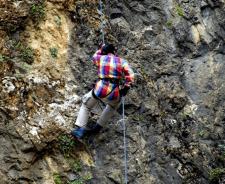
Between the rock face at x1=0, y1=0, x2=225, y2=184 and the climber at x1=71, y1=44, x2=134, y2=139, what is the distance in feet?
1.10

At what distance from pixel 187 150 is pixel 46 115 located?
3.64 m

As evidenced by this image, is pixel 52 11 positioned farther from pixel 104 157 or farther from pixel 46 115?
pixel 104 157

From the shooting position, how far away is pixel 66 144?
9430 mm

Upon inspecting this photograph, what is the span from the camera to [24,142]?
358 inches

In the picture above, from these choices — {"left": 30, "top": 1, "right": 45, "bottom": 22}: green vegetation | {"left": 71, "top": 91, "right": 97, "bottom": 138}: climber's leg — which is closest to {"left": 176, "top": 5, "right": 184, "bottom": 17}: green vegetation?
{"left": 30, "top": 1, "right": 45, "bottom": 22}: green vegetation

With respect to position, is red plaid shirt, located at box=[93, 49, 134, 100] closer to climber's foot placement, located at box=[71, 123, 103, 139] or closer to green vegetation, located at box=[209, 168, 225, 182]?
climber's foot placement, located at box=[71, 123, 103, 139]

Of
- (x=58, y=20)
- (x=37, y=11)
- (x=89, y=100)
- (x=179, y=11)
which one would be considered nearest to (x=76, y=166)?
(x=89, y=100)

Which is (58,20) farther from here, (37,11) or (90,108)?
(90,108)

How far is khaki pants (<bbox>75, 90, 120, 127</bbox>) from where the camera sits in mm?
9562

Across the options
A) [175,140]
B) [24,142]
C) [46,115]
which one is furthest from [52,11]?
[175,140]

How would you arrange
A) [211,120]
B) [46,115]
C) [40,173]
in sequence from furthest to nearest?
[211,120] < [46,115] < [40,173]

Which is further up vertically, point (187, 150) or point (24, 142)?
point (24, 142)

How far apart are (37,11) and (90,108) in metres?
2.84

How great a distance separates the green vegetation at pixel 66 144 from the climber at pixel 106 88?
0.58 ft
